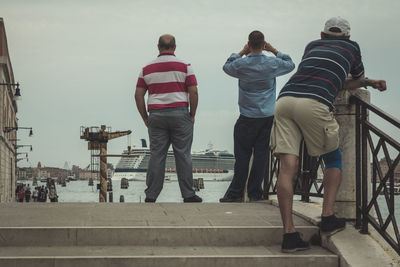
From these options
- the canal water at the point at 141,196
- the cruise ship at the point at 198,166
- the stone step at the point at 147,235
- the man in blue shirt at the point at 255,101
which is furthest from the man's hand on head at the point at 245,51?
the cruise ship at the point at 198,166

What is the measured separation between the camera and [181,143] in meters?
6.99

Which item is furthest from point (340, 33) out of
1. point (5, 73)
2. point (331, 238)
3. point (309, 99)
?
point (5, 73)

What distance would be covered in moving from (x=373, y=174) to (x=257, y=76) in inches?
88.9

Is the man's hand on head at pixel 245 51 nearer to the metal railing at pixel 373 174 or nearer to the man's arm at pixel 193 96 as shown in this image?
the man's arm at pixel 193 96

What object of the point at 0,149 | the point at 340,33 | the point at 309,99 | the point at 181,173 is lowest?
the point at 0,149

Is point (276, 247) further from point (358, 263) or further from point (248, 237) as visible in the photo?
point (358, 263)

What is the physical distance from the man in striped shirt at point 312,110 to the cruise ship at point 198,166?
13038 cm

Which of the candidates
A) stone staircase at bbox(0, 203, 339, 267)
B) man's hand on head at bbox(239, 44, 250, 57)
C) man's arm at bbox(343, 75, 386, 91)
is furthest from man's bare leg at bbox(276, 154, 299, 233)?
man's hand on head at bbox(239, 44, 250, 57)

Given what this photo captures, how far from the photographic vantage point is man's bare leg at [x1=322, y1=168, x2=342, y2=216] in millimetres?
4781

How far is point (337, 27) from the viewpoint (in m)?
4.73

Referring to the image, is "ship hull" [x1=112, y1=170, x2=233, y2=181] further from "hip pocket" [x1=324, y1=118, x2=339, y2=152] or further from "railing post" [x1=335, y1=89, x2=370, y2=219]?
"hip pocket" [x1=324, y1=118, x2=339, y2=152]

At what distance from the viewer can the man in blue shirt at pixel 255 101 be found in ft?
22.3

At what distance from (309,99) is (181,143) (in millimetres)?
2744

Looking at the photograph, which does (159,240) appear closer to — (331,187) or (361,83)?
(331,187)
